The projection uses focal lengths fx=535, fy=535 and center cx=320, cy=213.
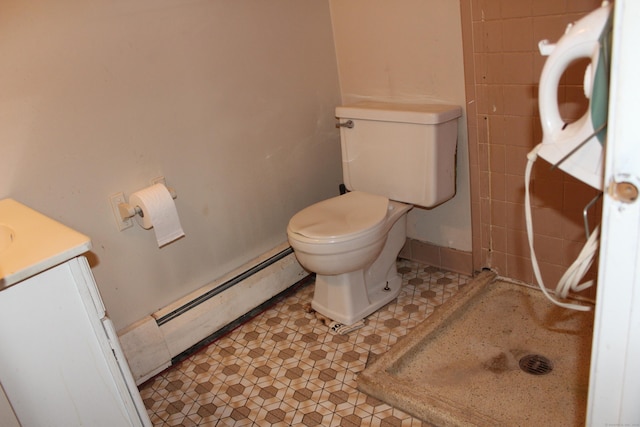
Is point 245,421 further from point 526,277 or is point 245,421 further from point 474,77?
point 474,77

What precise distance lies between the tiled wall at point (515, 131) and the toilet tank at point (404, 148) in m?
0.13

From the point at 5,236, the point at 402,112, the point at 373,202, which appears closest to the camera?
the point at 5,236

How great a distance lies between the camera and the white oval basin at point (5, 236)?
1.34m

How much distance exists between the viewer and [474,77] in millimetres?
2041

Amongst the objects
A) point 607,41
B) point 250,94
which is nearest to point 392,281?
point 250,94

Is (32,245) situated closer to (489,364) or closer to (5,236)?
(5,236)

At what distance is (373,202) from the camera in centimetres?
220

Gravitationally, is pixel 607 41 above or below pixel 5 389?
above

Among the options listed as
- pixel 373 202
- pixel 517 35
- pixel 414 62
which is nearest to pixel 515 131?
pixel 517 35

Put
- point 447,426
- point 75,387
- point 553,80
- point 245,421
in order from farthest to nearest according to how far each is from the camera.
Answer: point 245,421 < point 447,426 < point 75,387 < point 553,80

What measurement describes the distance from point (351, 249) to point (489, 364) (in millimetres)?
623

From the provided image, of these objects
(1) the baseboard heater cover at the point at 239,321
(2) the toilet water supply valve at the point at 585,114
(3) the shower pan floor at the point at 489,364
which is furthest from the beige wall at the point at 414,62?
(2) the toilet water supply valve at the point at 585,114

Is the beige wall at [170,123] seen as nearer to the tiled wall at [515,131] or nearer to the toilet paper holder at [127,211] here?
the toilet paper holder at [127,211]

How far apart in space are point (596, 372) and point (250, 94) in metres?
1.75
